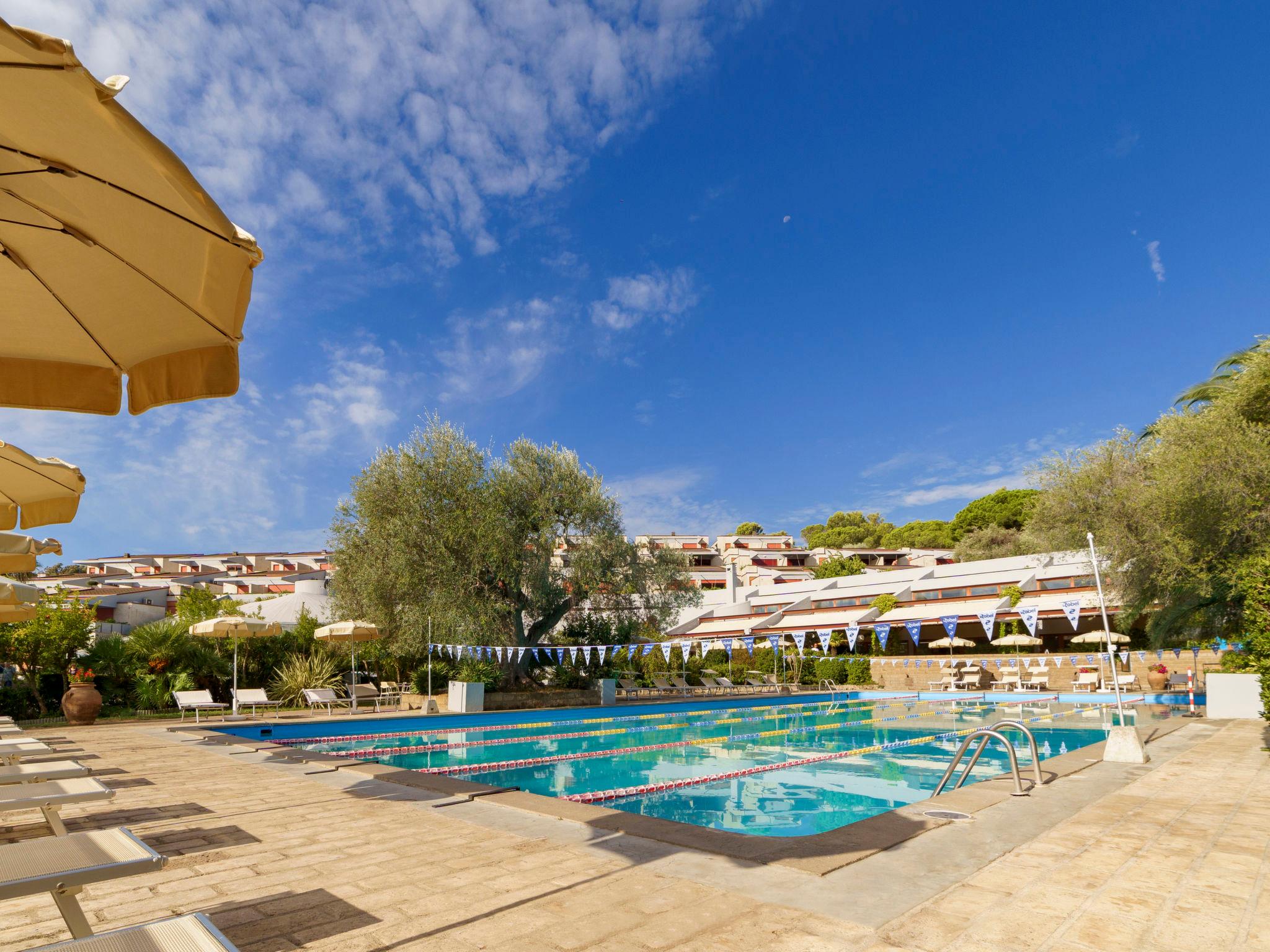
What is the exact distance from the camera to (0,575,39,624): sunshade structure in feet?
25.0

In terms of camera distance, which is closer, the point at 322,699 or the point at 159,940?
the point at 159,940

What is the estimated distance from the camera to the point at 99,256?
9.82 ft

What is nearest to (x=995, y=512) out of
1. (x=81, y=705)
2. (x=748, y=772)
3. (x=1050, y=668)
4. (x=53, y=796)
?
(x=1050, y=668)

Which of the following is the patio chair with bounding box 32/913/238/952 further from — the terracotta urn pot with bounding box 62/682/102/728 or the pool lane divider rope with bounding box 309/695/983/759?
the terracotta urn pot with bounding box 62/682/102/728

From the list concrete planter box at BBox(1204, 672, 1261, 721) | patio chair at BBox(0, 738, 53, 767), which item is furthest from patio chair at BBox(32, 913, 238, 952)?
concrete planter box at BBox(1204, 672, 1261, 721)

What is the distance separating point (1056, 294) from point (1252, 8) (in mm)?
14161

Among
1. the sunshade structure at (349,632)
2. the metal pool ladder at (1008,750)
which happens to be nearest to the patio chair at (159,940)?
the metal pool ladder at (1008,750)

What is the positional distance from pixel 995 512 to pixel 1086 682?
143 ft

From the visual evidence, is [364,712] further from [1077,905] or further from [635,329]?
[635,329]

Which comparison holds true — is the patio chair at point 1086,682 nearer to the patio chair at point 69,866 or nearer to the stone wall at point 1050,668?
the stone wall at point 1050,668

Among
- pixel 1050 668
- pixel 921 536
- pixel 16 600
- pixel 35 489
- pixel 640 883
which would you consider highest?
pixel 921 536

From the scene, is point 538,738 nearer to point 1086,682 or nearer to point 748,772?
point 748,772

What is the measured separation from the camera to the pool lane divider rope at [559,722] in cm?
1259

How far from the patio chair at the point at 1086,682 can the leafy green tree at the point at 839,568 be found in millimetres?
35222
